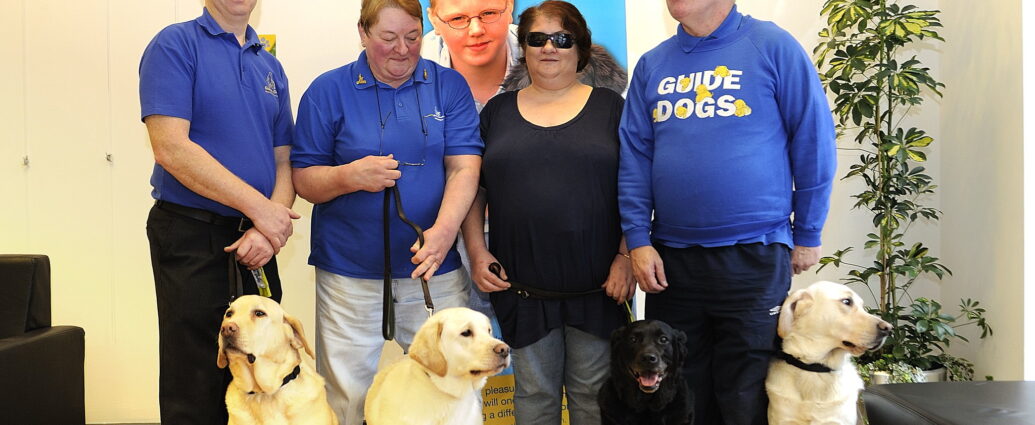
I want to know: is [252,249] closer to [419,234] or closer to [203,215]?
[203,215]

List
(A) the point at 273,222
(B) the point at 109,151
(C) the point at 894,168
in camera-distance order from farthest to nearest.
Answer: (B) the point at 109,151, (C) the point at 894,168, (A) the point at 273,222

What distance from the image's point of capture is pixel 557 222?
235cm

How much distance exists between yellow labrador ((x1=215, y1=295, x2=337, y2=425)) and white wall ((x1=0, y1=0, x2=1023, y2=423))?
1.94 metres

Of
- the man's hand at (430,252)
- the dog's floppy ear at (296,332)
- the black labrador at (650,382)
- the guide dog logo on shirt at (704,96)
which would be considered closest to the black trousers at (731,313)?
the black labrador at (650,382)

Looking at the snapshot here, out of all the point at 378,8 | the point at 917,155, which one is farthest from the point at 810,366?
the point at 378,8

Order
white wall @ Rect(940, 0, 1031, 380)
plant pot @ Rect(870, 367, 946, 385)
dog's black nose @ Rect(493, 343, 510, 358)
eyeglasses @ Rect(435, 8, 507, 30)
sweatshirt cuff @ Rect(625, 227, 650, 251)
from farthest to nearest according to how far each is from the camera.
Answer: eyeglasses @ Rect(435, 8, 507, 30) → plant pot @ Rect(870, 367, 946, 385) → white wall @ Rect(940, 0, 1031, 380) → sweatshirt cuff @ Rect(625, 227, 650, 251) → dog's black nose @ Rect(493, 343, 510, 358)

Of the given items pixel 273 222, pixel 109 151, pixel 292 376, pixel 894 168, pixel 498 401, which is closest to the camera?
pixel 292 376

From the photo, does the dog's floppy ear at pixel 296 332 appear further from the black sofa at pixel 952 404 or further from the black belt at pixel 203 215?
the black sofa at pixel 952 404

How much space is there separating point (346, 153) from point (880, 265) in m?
2.52

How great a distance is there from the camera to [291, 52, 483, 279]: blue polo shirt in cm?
240

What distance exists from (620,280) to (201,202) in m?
1.31

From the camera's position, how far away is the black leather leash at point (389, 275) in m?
2.26

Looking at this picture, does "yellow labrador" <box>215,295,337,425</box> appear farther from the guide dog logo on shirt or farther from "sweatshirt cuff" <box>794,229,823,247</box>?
"sweatshirt cuff" <box>794,229,823,247</box>

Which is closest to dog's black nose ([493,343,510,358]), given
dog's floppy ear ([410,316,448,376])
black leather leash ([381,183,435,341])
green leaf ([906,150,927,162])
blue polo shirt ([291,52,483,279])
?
dog's floppy ear ([410,316,448,376])
